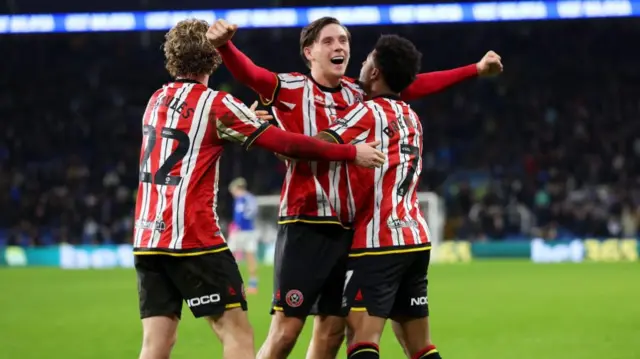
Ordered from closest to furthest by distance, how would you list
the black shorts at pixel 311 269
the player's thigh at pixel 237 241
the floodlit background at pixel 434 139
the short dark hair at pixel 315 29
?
1. the black shorts at pixel 311 269
2. the short dark hair at pixel 315 29
3. the player's thigh at pixel 237 241
4. the floodlit background at pixel 434 139

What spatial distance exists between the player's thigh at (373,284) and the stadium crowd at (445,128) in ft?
70.8

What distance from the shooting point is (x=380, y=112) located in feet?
16.5

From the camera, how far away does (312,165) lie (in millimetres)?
5316

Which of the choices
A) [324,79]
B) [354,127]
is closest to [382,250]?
[354,127]

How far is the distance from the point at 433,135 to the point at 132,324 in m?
20.0

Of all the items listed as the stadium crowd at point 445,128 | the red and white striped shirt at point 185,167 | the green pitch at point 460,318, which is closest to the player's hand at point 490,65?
the red and white striped shirt at point 185,167

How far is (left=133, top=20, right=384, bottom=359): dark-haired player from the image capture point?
190 inches

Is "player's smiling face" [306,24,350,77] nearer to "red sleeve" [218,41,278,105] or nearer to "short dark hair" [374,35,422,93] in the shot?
"red sleeve" [218,41,278,105]

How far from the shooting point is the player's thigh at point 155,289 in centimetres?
491

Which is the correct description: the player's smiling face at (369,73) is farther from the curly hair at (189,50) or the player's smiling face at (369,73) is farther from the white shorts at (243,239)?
the white shorts at (243,239)

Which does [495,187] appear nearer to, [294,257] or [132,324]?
[132,324]

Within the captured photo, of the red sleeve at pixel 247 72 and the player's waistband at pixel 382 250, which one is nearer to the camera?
the player's waistband at pixel 382 250

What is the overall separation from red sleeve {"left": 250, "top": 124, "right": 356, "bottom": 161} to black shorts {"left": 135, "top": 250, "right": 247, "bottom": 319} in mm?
598

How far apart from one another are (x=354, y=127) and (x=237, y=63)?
2.36ft
